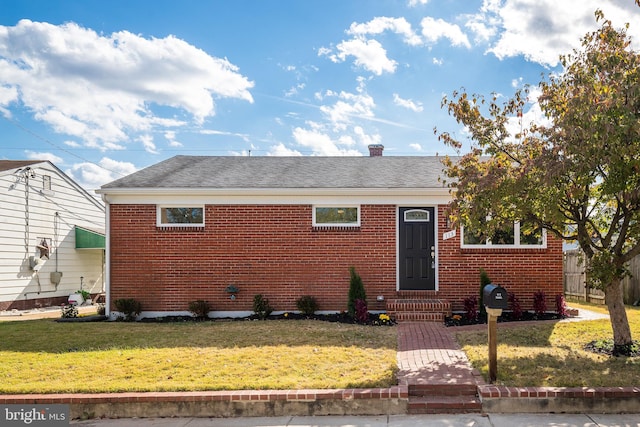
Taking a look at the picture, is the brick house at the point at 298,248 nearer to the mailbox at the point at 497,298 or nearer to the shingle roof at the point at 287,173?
the shingle roof at the point at 287,173

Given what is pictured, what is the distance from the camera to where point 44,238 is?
680 inches

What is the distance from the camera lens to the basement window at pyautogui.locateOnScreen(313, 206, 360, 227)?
12.4 meters

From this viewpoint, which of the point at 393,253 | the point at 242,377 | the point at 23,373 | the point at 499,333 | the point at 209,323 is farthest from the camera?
the point at 393,253

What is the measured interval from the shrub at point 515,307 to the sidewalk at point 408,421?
5461mm

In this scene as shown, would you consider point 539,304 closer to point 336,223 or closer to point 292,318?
point 336,223

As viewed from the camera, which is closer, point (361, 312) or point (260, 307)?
point (361, 312)

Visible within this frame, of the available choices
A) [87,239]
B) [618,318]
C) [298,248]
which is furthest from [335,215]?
[87,239]

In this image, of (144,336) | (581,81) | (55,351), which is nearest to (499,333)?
(581,81)

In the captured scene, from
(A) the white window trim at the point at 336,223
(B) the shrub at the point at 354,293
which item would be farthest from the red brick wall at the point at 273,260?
(B) the shrub at the point at 354,293

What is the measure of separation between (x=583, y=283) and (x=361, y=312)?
8.55 metres

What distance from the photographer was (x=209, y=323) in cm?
1131

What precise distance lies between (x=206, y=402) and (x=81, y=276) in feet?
49.4

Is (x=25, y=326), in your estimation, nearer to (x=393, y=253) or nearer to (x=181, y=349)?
(x=181, y=349)

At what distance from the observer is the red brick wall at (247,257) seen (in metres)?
12.2
